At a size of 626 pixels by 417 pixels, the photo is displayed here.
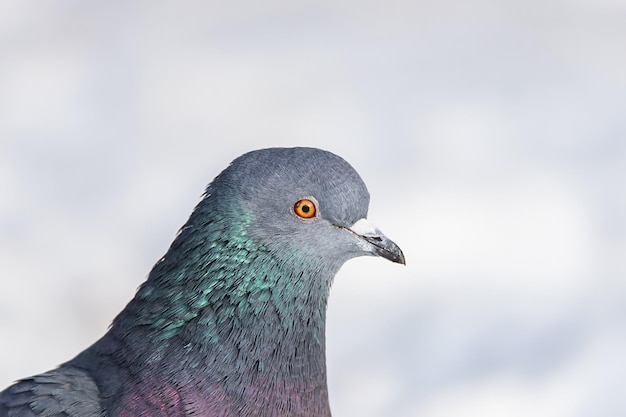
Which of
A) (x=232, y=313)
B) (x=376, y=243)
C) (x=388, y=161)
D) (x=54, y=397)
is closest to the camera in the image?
(x=54, y=397)

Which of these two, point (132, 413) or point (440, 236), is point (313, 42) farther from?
point (132, 413)

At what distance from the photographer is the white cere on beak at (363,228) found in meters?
4.68

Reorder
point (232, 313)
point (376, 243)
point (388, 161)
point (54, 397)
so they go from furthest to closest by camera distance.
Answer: point (388, 161)
point (376, 243)
point (232, 313)
point (54, 397)

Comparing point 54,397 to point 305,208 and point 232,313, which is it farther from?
point 305,208

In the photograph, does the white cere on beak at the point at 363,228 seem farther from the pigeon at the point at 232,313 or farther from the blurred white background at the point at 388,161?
the blurred white background at the point at 388,161

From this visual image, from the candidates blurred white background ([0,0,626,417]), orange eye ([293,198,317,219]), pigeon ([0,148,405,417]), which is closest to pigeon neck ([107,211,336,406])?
pigeon ([0,148,405,417])

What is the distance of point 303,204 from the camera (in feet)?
15.0

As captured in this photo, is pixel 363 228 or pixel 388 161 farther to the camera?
pixel 388 161

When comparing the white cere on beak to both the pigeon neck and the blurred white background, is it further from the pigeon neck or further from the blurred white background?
the blurred white background

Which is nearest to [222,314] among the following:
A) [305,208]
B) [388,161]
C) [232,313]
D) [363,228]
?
[232,313]

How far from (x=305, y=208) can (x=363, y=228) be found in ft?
0.82

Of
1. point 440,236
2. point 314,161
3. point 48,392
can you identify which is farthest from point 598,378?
point 48,392

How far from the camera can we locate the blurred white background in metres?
7.96

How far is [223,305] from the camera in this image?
4.50 metres
